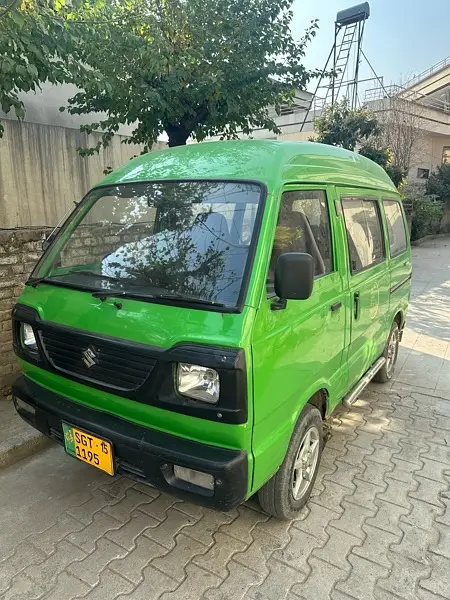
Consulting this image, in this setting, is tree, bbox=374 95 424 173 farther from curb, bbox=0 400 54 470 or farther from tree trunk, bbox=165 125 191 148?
curb, bbox=0 400 54 470

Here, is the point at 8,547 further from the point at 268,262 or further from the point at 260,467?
the point at 268,262

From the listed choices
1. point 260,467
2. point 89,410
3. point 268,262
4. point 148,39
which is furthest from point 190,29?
point 260,467

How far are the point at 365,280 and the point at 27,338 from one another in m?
2.39

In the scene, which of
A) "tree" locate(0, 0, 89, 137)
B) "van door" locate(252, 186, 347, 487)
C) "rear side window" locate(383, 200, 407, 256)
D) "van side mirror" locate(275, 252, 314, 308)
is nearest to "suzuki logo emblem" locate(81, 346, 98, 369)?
"van door" locate(252, 186, 347, 487)

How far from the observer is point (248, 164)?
2.42 meters

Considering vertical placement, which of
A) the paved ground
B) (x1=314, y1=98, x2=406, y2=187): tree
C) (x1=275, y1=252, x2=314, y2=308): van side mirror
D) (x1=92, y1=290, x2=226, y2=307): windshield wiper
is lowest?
the paved ground

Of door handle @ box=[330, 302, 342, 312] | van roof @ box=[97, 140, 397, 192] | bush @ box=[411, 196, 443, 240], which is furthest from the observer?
bush @ box=[411, 196, 443, 240]

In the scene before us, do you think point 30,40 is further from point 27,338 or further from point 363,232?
point 363,232

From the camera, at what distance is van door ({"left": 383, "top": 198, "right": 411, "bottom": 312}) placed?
4.12 metres

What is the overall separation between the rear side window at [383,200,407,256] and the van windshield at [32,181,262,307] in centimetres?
235

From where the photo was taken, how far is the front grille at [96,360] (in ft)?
6.68

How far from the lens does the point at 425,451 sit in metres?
3.33

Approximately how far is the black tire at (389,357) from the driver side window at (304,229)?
2076 millimetres

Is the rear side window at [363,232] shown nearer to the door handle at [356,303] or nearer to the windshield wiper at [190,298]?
the door handle at [356,303]
